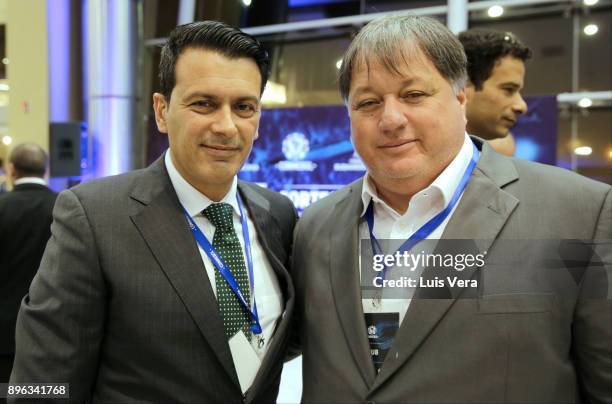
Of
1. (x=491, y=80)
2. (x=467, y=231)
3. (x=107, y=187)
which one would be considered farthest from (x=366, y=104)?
(x=491, y=80)

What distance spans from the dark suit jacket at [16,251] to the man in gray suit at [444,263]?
7.83 feet

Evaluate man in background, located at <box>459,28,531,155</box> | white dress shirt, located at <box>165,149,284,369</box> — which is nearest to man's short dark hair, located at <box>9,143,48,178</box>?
white dress shirt, located at <box>165,149,284,369</box>

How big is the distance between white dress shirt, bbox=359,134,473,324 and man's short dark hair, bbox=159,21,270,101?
59 cm

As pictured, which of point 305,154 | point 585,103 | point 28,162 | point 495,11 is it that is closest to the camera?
point 28,162

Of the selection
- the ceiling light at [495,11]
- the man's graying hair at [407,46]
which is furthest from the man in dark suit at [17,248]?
the ceiling light at [495,11]

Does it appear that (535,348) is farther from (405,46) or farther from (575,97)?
(575,97)

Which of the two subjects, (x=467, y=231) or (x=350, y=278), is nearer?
(x=467, y=231)

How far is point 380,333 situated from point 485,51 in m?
1.55

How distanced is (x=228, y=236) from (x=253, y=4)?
5.68 m

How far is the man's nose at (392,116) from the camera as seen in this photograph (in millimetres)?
1400

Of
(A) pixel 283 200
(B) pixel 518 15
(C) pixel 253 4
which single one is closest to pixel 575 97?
(B) pixel 518 15

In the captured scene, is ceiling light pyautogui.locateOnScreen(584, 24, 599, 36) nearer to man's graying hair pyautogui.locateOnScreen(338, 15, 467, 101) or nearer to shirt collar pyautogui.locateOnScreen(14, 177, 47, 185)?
man's graying hair pyautogui.locateOnScreen(338, 15, 467, 101)

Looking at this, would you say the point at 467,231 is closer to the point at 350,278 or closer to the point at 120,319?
the point at 350,278

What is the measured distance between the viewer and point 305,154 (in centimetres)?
590
